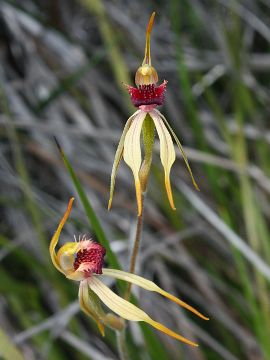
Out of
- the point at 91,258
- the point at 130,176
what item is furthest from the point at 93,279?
the point at 130,176

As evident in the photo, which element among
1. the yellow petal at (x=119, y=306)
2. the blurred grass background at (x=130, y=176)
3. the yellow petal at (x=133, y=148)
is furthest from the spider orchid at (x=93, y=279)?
the blurred grass background at (x=130, y=176)

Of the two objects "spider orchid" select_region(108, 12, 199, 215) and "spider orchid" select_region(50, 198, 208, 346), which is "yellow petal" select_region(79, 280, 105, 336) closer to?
"spider orchid" select_region(50, 198, 208, 346)

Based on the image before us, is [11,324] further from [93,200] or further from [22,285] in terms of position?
[93,200]

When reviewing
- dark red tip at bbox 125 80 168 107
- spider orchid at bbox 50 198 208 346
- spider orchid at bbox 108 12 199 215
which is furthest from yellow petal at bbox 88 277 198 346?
dark red tip at bbox 125 80 168 107

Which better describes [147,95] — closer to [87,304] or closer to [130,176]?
[87,304]

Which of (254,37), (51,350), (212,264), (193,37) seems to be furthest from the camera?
(254,37)

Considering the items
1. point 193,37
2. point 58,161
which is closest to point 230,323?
point 58,161
